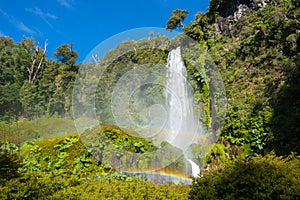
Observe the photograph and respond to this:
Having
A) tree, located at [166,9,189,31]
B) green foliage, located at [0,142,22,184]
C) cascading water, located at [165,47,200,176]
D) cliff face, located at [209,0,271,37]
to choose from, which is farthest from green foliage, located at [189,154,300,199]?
tree, located at [166,9,189,31]

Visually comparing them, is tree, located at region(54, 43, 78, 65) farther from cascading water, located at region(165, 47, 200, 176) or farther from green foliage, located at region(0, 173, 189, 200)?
green foliage, located at region(0, 173, 189, 200)

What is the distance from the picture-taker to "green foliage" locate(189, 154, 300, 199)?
3631 millimetres

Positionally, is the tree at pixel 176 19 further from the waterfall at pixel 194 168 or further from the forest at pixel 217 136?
the waterfall at pixel 194 168

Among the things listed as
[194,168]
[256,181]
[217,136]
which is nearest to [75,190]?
[256,181]

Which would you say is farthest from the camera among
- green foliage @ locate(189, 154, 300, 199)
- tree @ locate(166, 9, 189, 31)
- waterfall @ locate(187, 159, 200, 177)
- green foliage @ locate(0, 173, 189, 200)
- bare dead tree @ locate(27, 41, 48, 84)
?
bare dead tree @ locate(27, 41, 48, 84)

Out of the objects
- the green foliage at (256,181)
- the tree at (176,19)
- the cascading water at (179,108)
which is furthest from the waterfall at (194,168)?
the tree at (176,19)

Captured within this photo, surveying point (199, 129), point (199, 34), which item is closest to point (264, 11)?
point (199, 34)

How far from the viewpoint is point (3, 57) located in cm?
2791

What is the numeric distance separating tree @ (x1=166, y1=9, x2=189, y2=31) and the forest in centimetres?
308

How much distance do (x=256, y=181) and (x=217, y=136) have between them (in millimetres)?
6548

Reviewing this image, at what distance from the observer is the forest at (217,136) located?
4391 mm

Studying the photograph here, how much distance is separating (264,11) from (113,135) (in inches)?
371

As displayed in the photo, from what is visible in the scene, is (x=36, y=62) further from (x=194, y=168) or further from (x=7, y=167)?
(x=7, y=167)

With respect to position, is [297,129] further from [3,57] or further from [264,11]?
[3,57]
